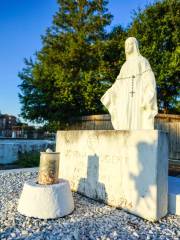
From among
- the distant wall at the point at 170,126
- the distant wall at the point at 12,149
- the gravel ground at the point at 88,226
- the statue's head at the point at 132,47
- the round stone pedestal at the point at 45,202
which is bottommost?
the gravel ground at the point at 88,226

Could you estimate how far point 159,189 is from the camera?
4.25 meters

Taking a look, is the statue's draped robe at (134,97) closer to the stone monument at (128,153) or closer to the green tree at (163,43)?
the stone monument at (128,153)

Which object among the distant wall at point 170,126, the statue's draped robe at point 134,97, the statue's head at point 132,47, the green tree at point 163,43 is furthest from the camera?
the green tree at point 163,43

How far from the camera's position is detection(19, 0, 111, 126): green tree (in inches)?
572

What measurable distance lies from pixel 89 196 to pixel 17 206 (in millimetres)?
1476

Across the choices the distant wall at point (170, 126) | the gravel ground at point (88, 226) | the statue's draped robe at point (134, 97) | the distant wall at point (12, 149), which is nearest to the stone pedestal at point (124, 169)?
the gravel ground at point (88, 226)

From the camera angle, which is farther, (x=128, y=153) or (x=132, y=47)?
(x=132, y=47)

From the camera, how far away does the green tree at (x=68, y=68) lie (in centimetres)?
1452

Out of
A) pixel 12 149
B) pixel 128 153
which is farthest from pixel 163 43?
pixel 128 153

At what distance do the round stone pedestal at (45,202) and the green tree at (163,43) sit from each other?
433 inches

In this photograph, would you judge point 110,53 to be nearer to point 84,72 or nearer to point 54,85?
point 84,72

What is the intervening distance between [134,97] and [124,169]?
147 cm

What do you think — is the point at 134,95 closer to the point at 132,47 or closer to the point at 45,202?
the point at 132,47

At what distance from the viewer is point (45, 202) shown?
4.27 metres
